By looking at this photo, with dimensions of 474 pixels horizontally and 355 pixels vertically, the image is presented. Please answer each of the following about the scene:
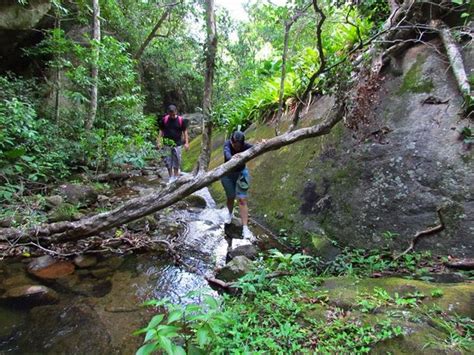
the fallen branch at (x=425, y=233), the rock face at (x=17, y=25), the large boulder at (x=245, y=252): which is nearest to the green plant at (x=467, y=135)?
the fallen branch at (x=425, y=233)

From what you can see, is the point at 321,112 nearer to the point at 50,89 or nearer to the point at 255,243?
the point at 255,243

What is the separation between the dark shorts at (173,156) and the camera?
25.0ft

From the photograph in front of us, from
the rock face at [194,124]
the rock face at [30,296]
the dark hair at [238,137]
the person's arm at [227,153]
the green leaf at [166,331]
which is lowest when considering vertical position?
the rock face at [30,296]

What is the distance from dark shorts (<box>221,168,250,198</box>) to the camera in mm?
5250

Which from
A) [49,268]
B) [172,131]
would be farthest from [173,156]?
[49,268]

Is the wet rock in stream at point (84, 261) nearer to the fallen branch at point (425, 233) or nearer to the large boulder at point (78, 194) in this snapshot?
the large boulder at point (78, 194)

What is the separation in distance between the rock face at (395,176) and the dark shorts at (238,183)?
832mm

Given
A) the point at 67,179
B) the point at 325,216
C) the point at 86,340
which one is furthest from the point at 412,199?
the point at 67,179

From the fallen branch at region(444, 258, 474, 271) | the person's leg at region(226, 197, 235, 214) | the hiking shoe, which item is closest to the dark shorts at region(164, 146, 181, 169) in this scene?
the person's leg at region(226, 197, 235, 214)

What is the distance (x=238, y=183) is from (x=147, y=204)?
5.04 feet

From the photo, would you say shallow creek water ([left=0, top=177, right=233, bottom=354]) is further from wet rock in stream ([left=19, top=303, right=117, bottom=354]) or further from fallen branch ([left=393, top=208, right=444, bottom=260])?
fallen branch ([left=393, top=208, right=444, bottom=260])

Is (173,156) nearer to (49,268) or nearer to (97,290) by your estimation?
(49,268)

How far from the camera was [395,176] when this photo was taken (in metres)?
4.40

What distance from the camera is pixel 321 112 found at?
21.3 feet
